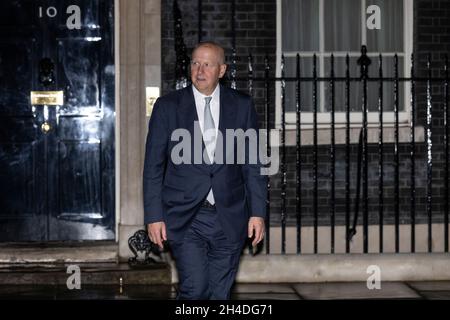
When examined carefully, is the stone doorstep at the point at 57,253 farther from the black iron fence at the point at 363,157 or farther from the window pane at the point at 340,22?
the window pane at the point at 340,22

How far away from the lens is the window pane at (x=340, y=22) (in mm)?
9719

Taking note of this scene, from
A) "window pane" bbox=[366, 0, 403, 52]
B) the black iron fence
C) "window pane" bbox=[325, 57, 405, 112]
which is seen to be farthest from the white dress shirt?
"window pane" bbox=[366, 0, 403, 52]

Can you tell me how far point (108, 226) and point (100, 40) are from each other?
1733 mm

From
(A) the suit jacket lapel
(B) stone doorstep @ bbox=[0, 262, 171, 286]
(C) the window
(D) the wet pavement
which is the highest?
(C) the window

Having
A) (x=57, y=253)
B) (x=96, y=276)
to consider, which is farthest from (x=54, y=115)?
(x=96, y=276)

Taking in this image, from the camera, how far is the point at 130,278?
8.45m

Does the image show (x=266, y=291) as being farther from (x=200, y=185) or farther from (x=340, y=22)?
(x=340, y=22)

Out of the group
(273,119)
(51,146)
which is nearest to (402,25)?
(273,119)

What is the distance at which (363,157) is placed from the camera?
9.13m

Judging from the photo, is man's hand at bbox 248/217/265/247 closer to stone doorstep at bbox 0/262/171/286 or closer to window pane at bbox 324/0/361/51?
stone doorstep at bbox 0/262/171/286

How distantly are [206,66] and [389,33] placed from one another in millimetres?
4411

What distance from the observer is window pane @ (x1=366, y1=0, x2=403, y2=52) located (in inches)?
384

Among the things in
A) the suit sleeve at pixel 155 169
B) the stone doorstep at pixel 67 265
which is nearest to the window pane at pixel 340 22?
the stone doorstep at pixel 67 265

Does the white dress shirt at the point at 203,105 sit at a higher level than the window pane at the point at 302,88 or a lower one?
lower
